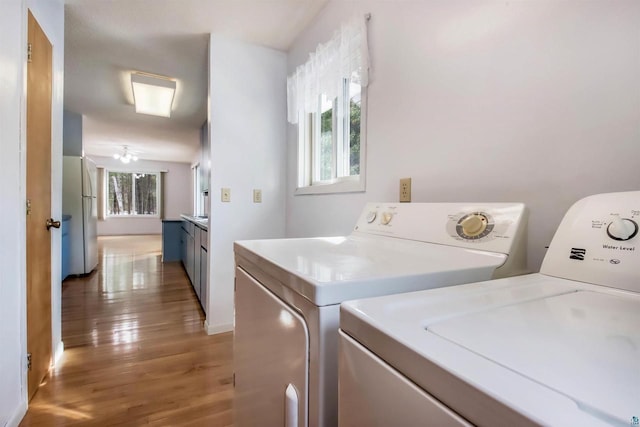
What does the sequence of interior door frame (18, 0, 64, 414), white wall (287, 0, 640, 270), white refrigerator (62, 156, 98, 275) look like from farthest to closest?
1. white refrigerator (62, 156, 98, 275)
2. interior door frame (18, 0, 64, 414)
3. white wall (287, 0, 640, 270)

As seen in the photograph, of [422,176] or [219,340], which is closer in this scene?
[422,176]

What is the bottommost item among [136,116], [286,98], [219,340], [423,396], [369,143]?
[219,340]

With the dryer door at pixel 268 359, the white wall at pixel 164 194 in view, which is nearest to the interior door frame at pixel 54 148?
the dryer door at pixel 268 359

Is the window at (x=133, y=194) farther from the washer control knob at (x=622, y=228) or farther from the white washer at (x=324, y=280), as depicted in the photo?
the washer control knob at (x=622, y=228)

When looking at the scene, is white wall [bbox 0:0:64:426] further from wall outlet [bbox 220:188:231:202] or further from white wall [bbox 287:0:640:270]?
white wall [bbox 287:0:640:270]

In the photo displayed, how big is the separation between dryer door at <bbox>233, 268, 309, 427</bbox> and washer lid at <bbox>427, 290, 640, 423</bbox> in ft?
1.08

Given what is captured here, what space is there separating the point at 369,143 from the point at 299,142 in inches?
35.1

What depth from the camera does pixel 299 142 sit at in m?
2.44

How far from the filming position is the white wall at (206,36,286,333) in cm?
239

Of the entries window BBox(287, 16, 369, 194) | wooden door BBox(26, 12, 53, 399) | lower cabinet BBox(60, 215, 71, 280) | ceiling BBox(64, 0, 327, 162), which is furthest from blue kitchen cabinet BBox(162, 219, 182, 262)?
window BBox(287, 16, 369, 194)

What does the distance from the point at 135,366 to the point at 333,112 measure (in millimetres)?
2049

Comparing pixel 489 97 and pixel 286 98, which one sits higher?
pixel 286 98

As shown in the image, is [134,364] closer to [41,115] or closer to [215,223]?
[215,223]

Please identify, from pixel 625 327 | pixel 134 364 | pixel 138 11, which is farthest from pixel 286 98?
pixel 625 327
